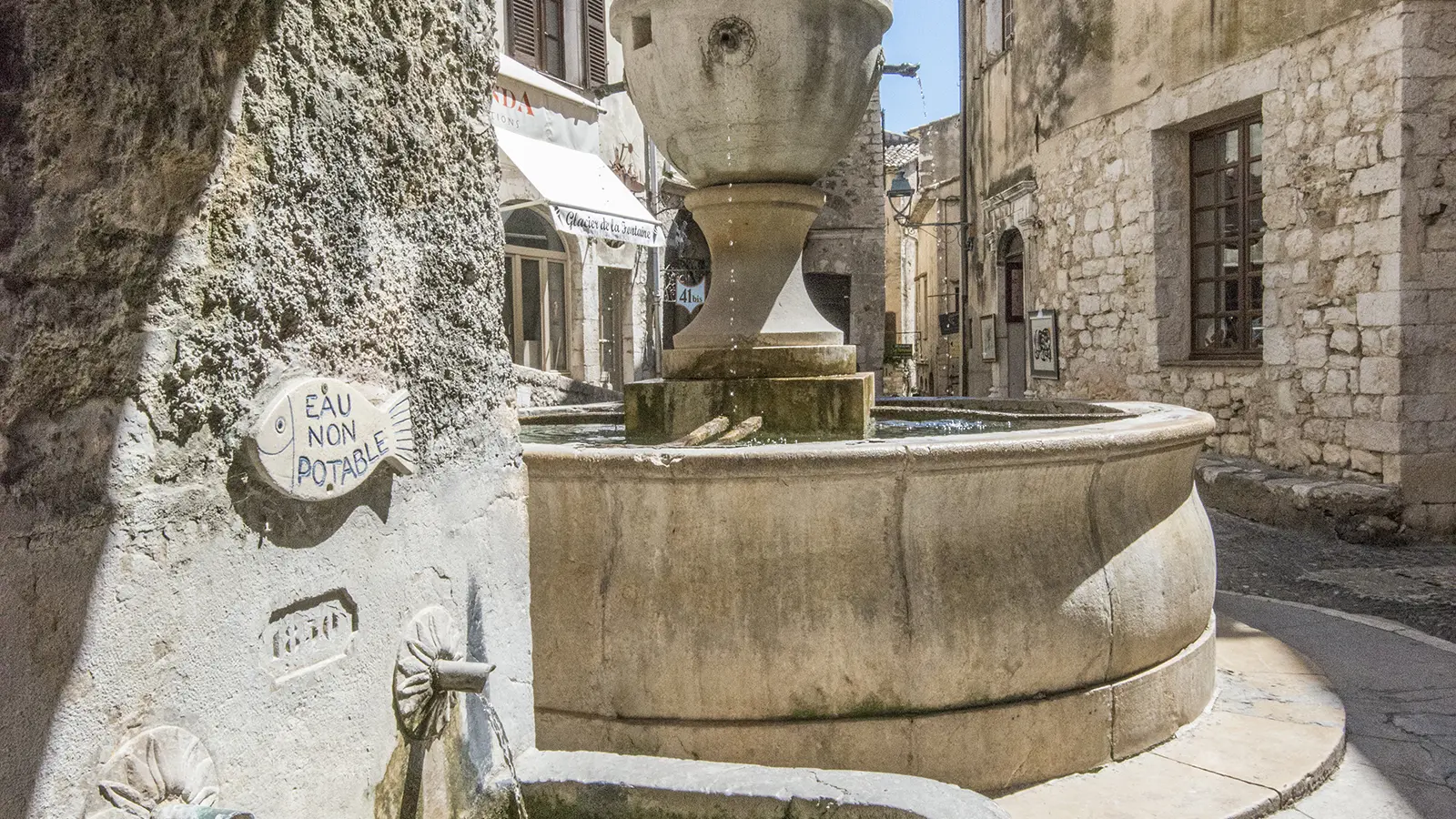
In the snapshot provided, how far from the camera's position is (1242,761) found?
2.82 m

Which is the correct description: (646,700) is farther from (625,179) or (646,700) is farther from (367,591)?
(625,179)

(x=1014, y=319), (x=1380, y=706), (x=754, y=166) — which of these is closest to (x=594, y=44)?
(x=1014, y=319)

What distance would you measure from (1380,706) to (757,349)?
232 cm

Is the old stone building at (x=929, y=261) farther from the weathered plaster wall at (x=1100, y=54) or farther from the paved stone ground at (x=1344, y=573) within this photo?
the paved stone ground at (x=1344, y=573)

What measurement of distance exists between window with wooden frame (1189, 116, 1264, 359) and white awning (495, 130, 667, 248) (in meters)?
4.71

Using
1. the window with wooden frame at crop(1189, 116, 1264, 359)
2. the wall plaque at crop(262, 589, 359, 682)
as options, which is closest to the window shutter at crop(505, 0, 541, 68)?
the window with wooden frame at crop(1189, 116, 1264, 359)

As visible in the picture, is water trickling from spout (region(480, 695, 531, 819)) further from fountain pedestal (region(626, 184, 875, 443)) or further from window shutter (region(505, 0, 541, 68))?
window shutter (region(505, 0, 541, 68))

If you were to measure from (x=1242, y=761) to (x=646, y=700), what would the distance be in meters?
1.53

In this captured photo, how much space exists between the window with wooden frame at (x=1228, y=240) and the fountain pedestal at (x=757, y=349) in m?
5.16

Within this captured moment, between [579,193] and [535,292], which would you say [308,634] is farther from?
[535,292]

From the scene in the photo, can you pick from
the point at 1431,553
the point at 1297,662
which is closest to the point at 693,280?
the point at 1431,553

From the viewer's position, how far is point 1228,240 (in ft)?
28.6

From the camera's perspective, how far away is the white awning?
31.3 feet

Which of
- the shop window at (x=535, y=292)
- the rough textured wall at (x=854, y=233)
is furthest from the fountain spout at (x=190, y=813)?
the rough textured wall at (x=854, y=233)
